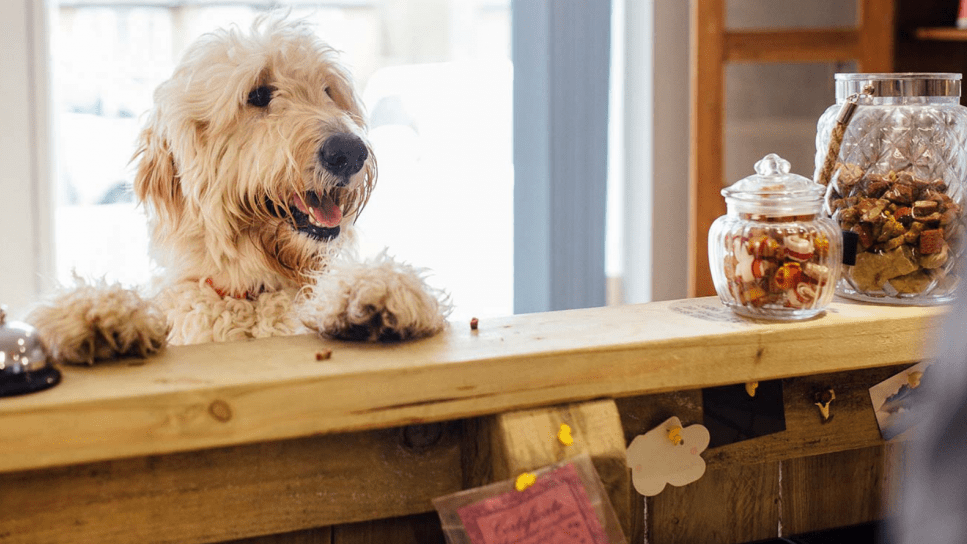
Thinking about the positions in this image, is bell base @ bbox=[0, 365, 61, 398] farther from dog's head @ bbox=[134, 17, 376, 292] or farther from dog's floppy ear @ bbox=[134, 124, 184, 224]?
dog's floppy ear @ bbox=[134, 124, 184, 224]

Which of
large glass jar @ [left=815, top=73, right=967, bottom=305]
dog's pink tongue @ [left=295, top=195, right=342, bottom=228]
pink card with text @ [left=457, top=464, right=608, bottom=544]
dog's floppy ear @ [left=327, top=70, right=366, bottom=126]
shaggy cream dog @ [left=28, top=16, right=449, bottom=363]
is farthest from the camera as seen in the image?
dog's floppy ear @ [left=327, top=70, right=366, bottom=126]

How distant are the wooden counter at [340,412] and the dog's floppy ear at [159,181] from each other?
0.94 meters

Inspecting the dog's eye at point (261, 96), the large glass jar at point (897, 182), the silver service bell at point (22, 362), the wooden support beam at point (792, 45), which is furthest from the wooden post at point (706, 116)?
the silver service bell at point (22, 362)

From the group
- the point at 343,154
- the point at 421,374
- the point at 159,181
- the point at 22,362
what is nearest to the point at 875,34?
the point at 343,154

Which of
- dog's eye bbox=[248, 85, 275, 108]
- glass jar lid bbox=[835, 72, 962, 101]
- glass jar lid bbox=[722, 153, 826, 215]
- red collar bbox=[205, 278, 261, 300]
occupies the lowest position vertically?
red collar bbox=[205, 278, 261, 300]

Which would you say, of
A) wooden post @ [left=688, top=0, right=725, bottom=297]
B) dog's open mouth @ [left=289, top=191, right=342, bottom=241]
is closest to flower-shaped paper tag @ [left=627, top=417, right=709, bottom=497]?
dog's open mouth @ [left=289, top=191, right=342, bottom=241]

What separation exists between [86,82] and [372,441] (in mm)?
3396

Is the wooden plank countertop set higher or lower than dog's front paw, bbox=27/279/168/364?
lower

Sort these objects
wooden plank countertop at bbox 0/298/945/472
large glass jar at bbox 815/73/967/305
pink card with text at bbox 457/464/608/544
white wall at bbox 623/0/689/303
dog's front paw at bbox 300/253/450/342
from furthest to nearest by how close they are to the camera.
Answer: white wall at bbox 623/0/689/303, large glass jar at bbox 815/73/967/305, dog's front paw at bbox 300/253/450/342, pink card with text at bbox 457/464/608/544, wooden plank countertop at bbox 0/298/945/472

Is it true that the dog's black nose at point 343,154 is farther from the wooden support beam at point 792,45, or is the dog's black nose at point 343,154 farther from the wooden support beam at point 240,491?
the wooden support beam at point 792,45

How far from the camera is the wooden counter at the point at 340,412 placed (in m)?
0.83

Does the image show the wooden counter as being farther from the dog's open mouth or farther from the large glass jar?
the dog's open mouth

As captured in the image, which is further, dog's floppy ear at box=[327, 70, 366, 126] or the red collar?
dog's floppy ear at box=[327, 70, 366, 126]

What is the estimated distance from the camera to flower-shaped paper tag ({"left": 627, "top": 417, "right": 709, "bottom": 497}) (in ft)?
3.63
